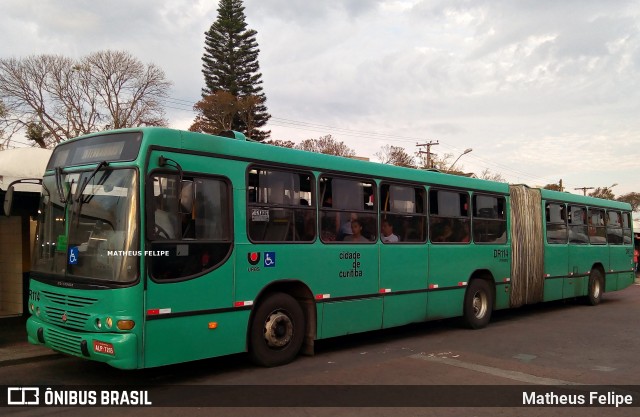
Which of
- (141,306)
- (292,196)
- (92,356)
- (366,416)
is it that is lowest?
(366,416)

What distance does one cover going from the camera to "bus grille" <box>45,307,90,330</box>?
6.08m

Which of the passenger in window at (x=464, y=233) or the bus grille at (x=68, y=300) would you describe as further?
the passenger in window at (x=464, y=233)

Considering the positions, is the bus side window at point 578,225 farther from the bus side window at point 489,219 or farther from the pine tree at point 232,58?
the pine tree at point 232,58

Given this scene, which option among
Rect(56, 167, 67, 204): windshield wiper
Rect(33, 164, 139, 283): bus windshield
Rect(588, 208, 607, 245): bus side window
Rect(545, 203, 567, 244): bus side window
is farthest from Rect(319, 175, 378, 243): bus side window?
Rect(588, 208, 607, 245): bus side window

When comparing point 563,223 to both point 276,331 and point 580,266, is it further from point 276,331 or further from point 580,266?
point 276,331

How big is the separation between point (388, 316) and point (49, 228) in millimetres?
5361

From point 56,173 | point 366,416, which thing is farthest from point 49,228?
point 366,416

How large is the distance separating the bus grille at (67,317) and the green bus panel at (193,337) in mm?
820

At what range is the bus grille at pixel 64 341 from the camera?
606cm

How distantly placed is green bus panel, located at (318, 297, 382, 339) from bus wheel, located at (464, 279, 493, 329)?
Result: 2.85 m

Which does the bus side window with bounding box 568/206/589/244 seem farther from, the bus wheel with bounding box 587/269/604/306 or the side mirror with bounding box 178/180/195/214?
the side mirror with bounding box 178/180/195/214

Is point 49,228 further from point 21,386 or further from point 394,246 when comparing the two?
point 394,246

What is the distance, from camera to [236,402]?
230 inches

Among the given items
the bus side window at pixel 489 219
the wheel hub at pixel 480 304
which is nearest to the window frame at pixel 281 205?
the bus side window at pixel 489 219
